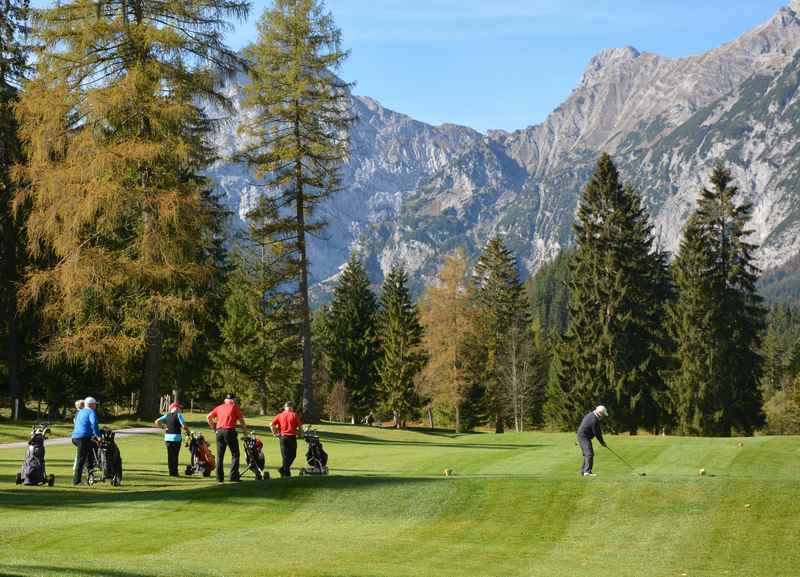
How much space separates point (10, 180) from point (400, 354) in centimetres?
3864

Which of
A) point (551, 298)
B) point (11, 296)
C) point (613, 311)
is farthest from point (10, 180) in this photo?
point (551, 298)

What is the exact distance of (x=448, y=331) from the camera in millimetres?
64625

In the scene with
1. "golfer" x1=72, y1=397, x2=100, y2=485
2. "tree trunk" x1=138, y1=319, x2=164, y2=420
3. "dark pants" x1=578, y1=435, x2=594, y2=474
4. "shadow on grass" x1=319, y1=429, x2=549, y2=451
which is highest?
"tree trunk" x1=138, y1=319, x2=164, y2=420

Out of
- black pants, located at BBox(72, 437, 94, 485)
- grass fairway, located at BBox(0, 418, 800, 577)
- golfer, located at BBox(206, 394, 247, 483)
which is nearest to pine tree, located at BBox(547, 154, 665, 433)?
grass fairway, located at BBox(0, 418, 800, 577)

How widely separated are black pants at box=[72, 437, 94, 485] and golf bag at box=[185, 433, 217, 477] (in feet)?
10.7

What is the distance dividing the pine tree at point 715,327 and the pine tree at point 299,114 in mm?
25335

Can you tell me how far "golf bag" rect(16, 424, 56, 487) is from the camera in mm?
18875

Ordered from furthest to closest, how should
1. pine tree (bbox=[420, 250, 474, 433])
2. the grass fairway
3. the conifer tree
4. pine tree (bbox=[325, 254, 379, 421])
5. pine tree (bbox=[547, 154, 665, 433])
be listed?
pine tree (bbox=[325, 254, 379, 421]) < pine tree (bbox=[420, 250, 474, 433]) < the conifer tree < pine tree (bbox=[547, 154, 665, 433]) < the grass fairway

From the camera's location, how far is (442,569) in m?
12.6

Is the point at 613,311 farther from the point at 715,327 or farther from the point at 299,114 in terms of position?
the point at 299,114

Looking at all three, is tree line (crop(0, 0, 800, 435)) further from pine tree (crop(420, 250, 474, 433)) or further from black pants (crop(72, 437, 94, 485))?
black pants (crop(72, 437, 94, 485))

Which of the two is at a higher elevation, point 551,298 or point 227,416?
point 551,298

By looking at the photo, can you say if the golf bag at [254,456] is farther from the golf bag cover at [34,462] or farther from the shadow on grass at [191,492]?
the golf bag cover at [34,462]

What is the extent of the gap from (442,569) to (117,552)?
4.77 m
